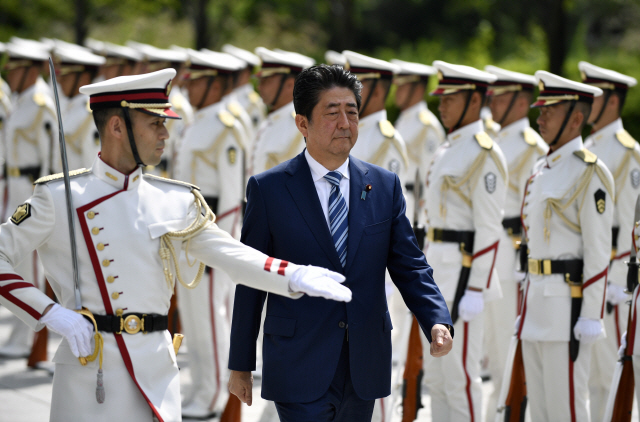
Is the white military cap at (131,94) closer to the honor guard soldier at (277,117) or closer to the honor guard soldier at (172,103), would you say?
the honor guard soldier at (277,117)

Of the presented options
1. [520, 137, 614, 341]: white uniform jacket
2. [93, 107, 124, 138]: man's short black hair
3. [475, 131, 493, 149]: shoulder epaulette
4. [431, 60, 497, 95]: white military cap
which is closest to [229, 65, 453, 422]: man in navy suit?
[93, 107, 124, 138]: man's short black hair

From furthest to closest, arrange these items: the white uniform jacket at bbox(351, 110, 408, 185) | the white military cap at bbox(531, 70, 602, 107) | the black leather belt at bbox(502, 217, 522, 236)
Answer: the black leather belt at bbox(502, 217, 522, 236) < the white uniform jacket at bbox(351, 110, 408, 185) < the white military cap at bbox(531, 70, 602, 107)

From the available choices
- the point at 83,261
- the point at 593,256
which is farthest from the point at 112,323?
the point at 593,256

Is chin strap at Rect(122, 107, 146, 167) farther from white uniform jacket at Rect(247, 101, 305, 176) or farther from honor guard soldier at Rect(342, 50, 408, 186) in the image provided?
white uniform jacket at Rect(247, 101, 305, 176)

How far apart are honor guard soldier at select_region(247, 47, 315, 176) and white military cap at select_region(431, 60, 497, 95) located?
124 cm

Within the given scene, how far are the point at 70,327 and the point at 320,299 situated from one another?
91 centimetres

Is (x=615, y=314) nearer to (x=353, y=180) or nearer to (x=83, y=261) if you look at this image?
(x=353, y=180)

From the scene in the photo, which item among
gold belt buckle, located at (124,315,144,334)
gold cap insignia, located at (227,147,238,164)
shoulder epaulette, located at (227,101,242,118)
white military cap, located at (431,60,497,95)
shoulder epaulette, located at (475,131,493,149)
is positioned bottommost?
gold belt buckle, located at (124,315,144,334)

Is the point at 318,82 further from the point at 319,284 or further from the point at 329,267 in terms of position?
the point at 319,284

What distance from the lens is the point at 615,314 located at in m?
6.51

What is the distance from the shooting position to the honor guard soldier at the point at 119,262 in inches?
129

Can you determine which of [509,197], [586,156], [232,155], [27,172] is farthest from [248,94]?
[586,156]

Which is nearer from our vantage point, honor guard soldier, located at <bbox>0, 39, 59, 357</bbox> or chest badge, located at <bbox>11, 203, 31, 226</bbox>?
chest badge, located at <bbox>11, 203, 31, 226</bbox>

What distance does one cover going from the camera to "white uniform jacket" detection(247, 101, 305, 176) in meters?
6.86
